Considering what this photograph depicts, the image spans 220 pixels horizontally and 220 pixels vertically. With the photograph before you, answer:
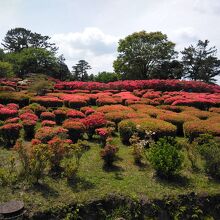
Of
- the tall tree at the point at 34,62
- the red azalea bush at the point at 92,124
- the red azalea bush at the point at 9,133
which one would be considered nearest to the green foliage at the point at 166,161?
the red azalea bush at the point at 92,124

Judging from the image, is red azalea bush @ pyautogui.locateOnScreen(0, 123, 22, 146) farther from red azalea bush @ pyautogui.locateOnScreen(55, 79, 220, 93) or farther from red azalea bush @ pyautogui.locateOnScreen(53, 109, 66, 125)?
red azalea bush @ pyautogui.locateOnScreen(55, 79, 220, 93)

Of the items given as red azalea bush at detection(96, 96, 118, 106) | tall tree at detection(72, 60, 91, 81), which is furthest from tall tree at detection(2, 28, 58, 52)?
red azalea bush at detection(96, 96, 118, 106)

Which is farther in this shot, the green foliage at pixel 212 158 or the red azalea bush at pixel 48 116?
the red azalea bush at pixel 48 116

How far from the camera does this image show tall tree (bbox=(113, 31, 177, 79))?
41156 millimetres

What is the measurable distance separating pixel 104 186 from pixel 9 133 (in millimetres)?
4699

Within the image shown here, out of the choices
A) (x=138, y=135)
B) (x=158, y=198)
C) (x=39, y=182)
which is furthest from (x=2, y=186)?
(x=138, y=135)

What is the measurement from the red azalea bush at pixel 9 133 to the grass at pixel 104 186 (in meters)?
1.24

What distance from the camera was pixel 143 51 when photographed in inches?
1620

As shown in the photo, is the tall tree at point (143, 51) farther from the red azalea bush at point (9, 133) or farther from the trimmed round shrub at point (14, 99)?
the red azalea bush at point (9, 133)

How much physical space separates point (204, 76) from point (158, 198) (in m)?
34.9

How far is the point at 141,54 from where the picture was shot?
1623 inches

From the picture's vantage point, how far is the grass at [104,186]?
895cm

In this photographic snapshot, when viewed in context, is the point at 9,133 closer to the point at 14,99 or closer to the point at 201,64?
the point at 14,99

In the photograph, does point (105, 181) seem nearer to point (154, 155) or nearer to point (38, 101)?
point (154, 155)
